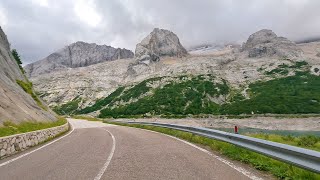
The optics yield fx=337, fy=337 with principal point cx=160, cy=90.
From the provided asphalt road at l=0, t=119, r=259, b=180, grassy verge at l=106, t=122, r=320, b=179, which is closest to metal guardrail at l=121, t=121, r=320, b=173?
grassy verge at l=106, t=122, r=320, b=179

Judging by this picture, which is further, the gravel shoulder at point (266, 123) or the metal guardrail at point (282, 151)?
the gravel shoulder at point (266, 123)

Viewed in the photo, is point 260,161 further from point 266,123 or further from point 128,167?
point 266,123

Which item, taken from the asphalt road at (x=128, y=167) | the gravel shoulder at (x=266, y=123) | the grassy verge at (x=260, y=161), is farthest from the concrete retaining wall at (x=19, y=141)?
the gravel shoulder at (x=266, y=123)

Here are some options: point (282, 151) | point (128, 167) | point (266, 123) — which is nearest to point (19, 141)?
point (128, 167)

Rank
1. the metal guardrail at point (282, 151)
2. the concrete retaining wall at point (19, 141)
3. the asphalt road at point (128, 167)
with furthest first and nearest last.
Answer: the concrete retaining wall at point (19, 141) → the asphalt road at point (128, 167) → the metal guardrail at point (282, 151)

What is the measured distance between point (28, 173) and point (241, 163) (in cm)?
746

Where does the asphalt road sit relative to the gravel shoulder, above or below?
below

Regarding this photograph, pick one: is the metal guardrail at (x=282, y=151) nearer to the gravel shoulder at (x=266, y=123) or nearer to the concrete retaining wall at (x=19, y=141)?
the concrete retaining wall at (x=19, y=141)

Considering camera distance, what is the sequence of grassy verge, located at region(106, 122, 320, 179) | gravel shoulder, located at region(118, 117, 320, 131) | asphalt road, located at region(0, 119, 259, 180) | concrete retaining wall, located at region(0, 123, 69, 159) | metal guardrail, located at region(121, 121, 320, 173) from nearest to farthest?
metal guardrail, located at region(121, 121, 320, 173)
grassy verge, located at region(106, 122, 320, 179)
asphalt road, located at region(0, 119, 259, 180)
concrete retaining wall, located at region(0, 123, 69, 159)
gravel shoulder, located at region(118, 117, 320, 131)

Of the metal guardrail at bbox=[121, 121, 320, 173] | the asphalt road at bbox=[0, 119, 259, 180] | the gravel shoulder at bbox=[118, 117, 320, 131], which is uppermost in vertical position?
the gravel shoulder at bbox=[118, 117, 320, 131]

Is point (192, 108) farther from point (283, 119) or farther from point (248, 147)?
point (248, 147)

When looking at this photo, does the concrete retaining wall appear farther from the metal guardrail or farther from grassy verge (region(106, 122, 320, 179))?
the metal guardrail

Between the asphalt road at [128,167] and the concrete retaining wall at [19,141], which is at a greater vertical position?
the concrete retaining wall at [19,141]

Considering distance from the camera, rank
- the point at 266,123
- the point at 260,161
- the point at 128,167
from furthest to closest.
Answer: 1. the point at 266,123
2. the point at 260,161
3. the point at 128,167
